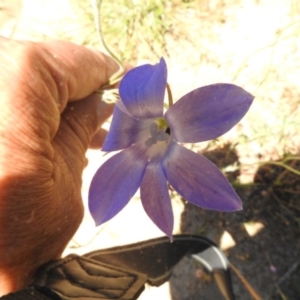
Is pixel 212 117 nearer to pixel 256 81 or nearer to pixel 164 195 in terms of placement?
pixel 164 195

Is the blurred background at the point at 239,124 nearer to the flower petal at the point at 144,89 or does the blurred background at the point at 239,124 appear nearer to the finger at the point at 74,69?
the finger at the point at 74,69

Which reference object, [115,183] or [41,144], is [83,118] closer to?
[41,144]

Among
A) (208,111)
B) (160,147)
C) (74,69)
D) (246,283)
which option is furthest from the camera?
(246,283)

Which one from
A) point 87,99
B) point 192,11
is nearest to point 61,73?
point 87,99

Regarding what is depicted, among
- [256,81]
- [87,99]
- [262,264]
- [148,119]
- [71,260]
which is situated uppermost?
[148,119]

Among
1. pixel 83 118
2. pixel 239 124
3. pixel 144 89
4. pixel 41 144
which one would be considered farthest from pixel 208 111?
pixel 239 124

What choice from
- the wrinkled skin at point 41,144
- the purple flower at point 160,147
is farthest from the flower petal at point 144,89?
the wrinkled skin at point 41,144

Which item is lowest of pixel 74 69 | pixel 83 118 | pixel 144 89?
pixel 83 118
